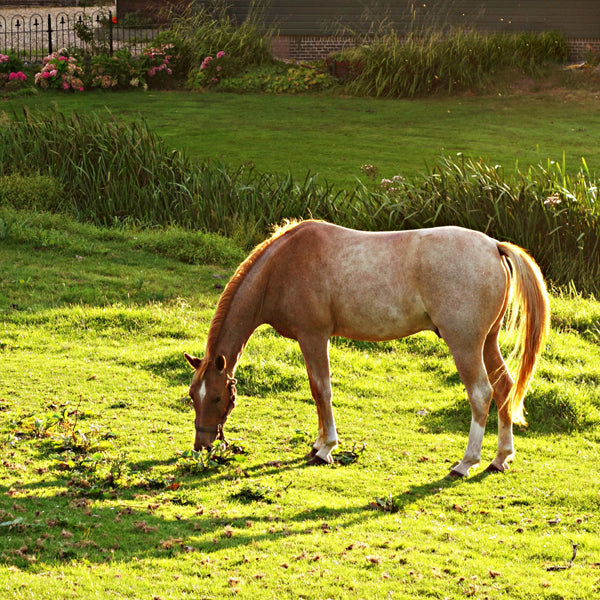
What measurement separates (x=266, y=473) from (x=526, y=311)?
216 centimetres

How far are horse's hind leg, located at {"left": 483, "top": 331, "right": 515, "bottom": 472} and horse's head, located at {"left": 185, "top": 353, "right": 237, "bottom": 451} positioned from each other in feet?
6.26

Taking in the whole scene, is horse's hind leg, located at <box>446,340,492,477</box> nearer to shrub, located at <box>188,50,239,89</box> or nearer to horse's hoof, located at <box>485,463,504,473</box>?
horse's hoof, located at <box>485,463,504,473</box>

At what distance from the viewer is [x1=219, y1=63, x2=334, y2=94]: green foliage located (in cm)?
2383

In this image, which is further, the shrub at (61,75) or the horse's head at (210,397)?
the shrub at (61,75)

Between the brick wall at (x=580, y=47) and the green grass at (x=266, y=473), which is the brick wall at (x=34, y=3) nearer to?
the brick wall at (x=580, y=47)

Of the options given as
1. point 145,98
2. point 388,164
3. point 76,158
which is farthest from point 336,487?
point 145,98

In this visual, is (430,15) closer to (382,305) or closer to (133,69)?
(133,69)

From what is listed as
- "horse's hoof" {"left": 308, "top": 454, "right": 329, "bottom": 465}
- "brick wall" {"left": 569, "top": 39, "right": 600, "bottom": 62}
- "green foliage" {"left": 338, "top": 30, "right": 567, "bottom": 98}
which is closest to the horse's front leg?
"horse's hoof" {"left": 308, "top": 454, "right": 329, "bottom": 465}

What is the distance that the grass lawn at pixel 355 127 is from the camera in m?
16.9

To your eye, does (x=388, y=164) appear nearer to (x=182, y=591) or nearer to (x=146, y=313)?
(x=146, y=313)

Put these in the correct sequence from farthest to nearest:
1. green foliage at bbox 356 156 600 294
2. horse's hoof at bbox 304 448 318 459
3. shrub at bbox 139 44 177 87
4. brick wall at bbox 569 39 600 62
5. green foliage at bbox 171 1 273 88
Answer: brick wall at bbox 569 39 600 62, green foliage at bbox 171 1 273 88, shrub at bbox 139 44 177 87, green foliage at bbox 356 156 600 294, horse's hoof at bbox 304 448 318 459

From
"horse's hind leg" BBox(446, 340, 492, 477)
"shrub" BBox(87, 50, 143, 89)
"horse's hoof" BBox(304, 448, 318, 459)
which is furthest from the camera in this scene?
"shrub" BBox(87, 50, 143, 89)

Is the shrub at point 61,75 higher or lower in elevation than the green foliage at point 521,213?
higher

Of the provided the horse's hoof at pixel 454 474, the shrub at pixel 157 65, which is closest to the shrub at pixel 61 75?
the shrub at pixel 157 65
